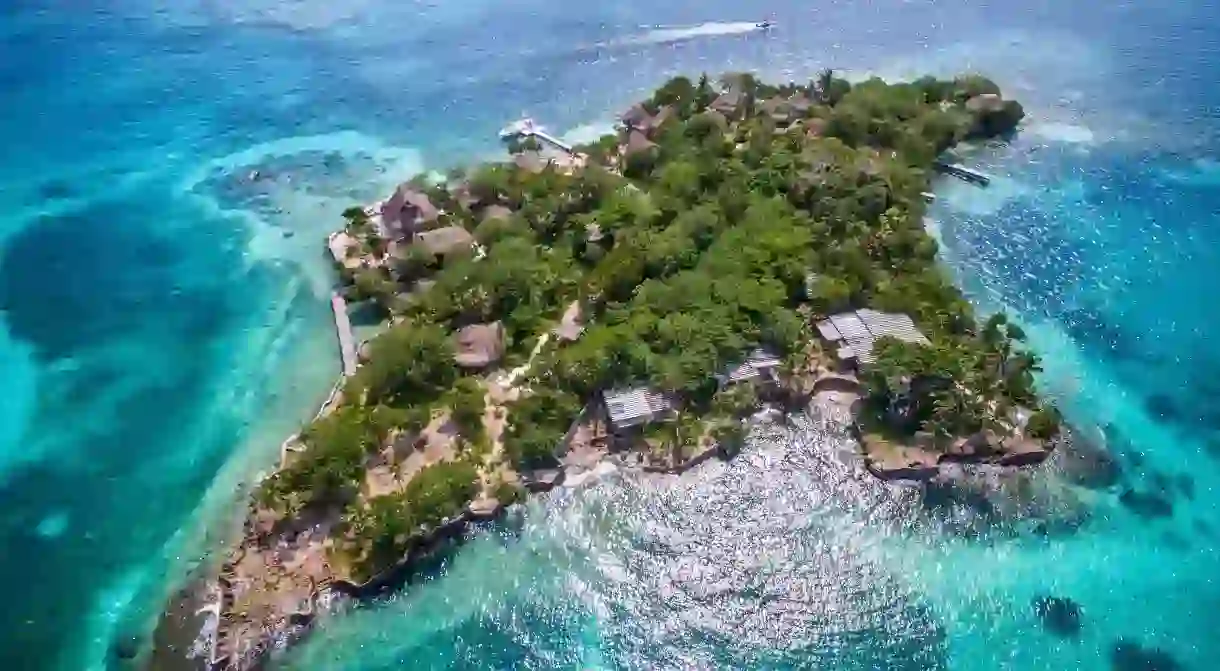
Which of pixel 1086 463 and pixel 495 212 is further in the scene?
pixel 495 212

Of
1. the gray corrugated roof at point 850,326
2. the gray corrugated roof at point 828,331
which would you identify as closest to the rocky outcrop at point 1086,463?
the gray corrugated roof at point 850,326

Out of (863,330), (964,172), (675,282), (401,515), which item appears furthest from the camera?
(964,172)

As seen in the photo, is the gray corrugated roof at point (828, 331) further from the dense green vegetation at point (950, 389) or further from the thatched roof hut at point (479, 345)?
the thatched roof hut at point (479, 345)

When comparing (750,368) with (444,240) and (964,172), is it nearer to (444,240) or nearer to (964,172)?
(444,240)

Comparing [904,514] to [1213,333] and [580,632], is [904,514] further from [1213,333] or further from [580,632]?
[1213,333]

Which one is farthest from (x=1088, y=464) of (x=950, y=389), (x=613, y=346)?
(x=613, y=346)

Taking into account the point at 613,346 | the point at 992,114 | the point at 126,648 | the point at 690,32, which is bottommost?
the point at 126,648
